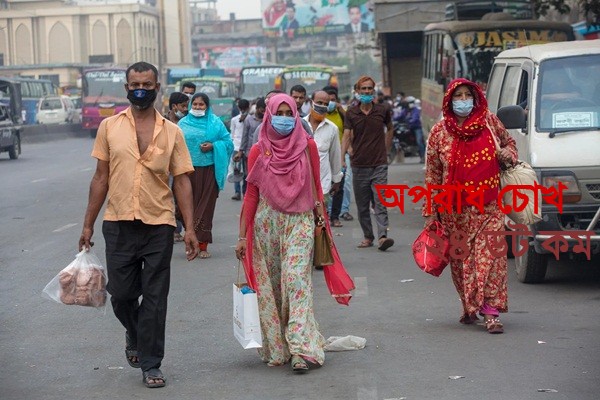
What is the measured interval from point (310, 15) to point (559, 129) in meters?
81.7

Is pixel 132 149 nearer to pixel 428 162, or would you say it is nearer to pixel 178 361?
pixel 178 361

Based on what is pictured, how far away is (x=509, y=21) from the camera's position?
65.5 feet

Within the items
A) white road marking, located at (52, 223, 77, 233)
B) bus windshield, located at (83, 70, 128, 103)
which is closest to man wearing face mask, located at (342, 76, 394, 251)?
white road marking, located at (52, 223, 77, 233)

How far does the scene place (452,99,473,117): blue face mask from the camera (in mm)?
7875

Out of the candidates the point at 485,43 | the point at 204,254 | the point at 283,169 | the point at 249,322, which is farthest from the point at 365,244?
the point at 485,43

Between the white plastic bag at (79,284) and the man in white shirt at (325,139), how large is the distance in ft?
17.0

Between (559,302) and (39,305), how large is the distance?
4.01 m

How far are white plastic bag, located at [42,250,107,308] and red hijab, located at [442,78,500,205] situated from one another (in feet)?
8.18

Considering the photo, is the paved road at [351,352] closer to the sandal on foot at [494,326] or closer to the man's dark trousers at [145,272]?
the sandal on foot at [494,326]

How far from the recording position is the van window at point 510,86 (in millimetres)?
10820

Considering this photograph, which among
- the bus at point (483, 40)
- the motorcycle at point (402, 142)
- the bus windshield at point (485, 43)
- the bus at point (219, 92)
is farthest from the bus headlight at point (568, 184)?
the bus at point (219, 92)

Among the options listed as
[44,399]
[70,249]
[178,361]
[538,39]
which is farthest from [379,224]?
[538,39]

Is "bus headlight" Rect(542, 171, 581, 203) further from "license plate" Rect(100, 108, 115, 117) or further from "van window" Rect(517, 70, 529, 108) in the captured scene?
"license plate" Rect(100, 108, 115, 117)

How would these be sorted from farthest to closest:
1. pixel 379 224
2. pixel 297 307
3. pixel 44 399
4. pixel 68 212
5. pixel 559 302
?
1. pixel 68 212
2. pixel 379 224
3. pixel 559 302
4. pixel 297 307
5. pixel 44 399
